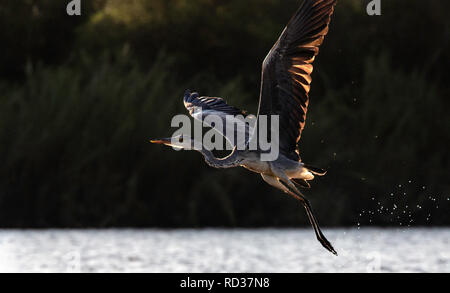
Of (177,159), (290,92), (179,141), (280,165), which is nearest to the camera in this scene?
(290,92)

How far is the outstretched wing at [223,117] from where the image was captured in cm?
1095

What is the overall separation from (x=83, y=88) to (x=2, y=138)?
2.40 meters

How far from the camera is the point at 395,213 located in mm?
18703

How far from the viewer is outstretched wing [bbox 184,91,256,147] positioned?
10953mm

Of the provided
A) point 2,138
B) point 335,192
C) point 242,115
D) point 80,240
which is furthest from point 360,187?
point 242,115

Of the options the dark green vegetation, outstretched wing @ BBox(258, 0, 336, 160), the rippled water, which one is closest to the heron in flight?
outstretched wing @ BBox(258, 0, 336, 160)

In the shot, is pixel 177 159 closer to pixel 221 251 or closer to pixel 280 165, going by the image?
pixel 221 251

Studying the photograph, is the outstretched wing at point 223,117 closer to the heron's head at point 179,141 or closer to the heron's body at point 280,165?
the heron's body at point 280,165

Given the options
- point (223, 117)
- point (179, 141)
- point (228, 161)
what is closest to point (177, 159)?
point (223, 117)

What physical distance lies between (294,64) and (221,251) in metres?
7.50

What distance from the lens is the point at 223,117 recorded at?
1133 centimetres
